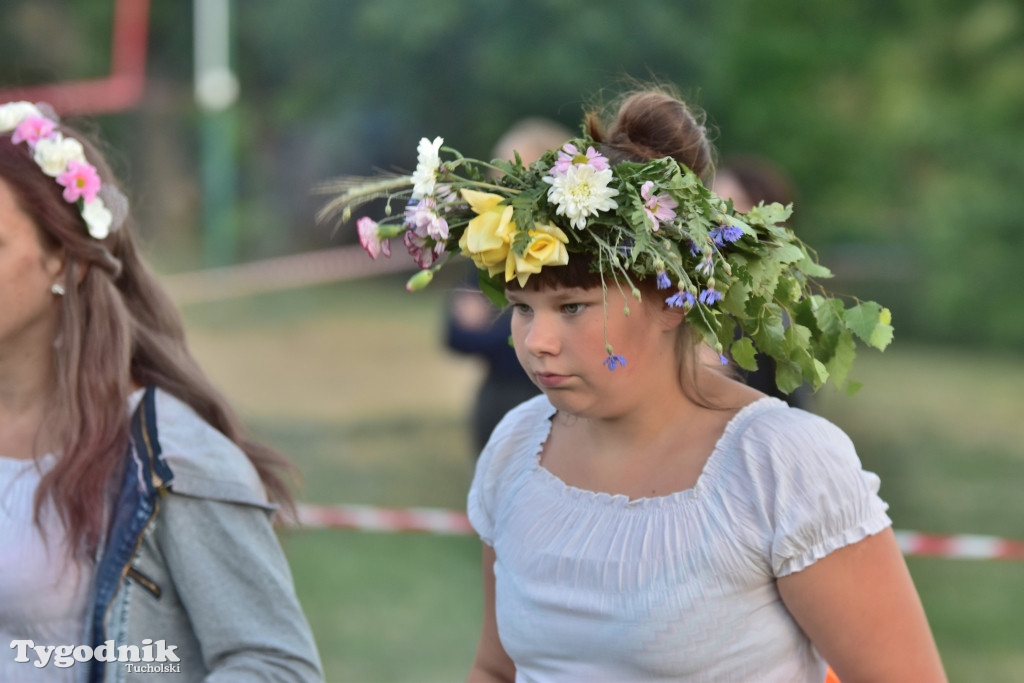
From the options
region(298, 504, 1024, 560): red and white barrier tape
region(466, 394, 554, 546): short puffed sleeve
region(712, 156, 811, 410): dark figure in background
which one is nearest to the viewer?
region(466, 394, 554, 546): short puffed sleeve

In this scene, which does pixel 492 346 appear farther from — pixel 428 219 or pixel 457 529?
pixel 428 219

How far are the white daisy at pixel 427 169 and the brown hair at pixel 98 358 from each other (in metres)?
0.72

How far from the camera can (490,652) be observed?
6.84 ft

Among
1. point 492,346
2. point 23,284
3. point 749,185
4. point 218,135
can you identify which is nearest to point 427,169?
point 23,284

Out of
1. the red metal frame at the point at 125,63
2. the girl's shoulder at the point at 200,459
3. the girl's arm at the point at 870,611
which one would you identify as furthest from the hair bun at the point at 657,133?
the red metal frame at the point at 125,63

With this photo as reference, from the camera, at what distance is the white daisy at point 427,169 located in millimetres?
1851

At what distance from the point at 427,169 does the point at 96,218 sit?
30.7 inches

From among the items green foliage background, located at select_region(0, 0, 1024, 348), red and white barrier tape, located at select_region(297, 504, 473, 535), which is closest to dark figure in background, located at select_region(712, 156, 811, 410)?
red and white barrier tape, located at select_region(297, 504, 473, 535)

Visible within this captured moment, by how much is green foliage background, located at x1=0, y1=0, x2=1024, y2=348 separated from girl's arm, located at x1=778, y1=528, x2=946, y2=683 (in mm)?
11785

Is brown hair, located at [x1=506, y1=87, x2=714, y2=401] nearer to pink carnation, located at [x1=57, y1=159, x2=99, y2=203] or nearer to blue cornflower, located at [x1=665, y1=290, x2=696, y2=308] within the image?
blue cornflower, located at [x1=665, y1=290, x2=696, y2=308]

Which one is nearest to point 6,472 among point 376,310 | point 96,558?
Answer: point 96,558

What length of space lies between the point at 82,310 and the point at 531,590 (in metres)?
1.04

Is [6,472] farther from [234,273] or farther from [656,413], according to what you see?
[234,273]

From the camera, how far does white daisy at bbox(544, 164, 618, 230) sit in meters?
1.76
